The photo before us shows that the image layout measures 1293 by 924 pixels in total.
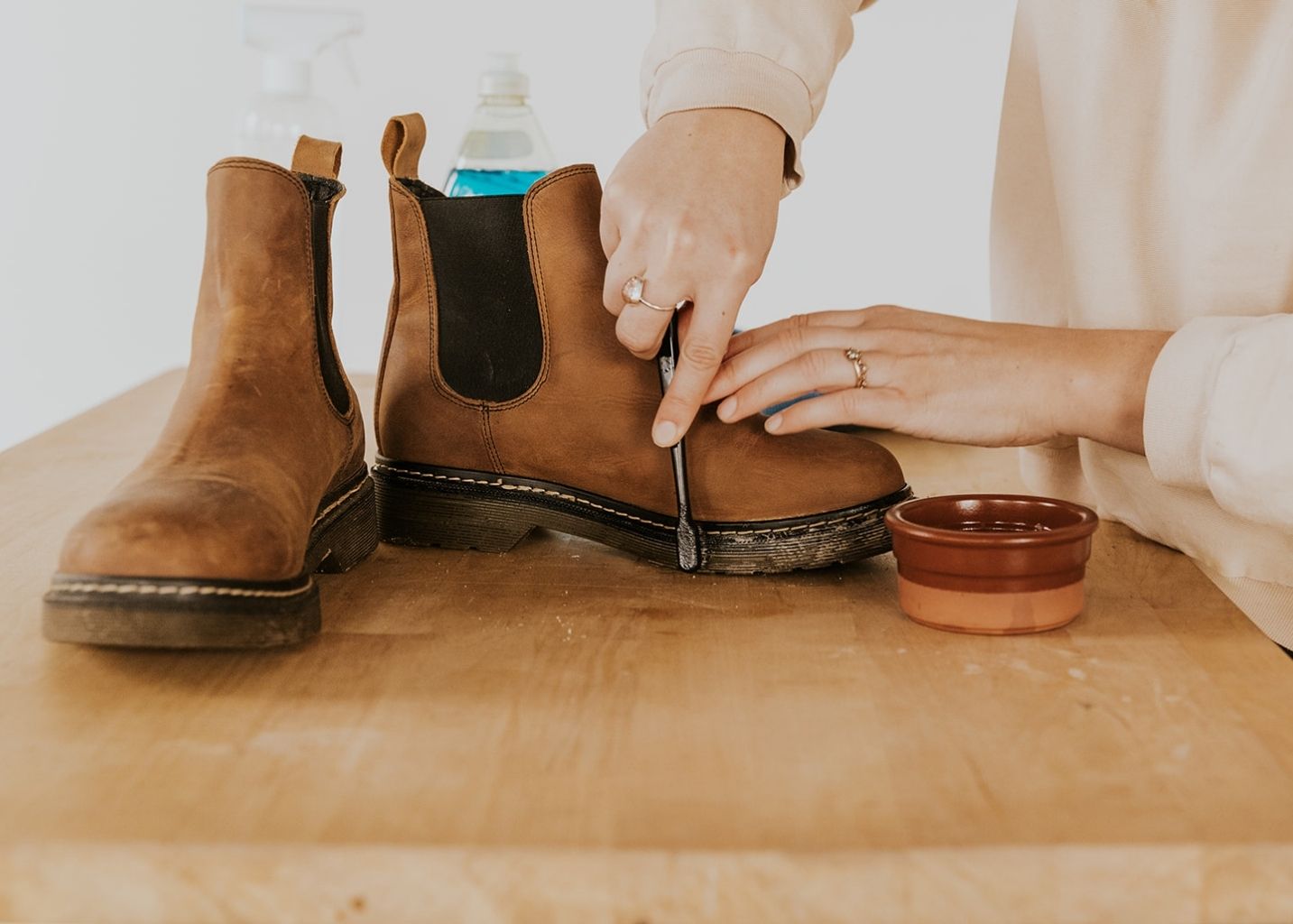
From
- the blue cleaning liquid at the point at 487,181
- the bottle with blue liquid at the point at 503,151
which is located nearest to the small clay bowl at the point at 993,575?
the blue cleaning liquid at the point at 487,181

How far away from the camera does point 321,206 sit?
0.94 meters

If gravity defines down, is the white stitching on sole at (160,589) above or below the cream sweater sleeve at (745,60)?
below

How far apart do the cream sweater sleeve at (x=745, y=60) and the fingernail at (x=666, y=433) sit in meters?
0.22

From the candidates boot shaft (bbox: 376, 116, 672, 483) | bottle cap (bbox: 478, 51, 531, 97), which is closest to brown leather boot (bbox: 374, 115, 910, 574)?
boot shaft (bbox: 376, 116, 672, 483)

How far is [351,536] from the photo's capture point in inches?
36.2

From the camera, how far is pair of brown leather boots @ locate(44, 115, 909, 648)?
86 cm

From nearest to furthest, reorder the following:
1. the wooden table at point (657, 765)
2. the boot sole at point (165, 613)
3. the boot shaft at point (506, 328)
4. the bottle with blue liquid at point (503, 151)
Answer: the wooden table at point (657, 765), the boot sole at point (165, 613), the boot shaft at point (506, 328), the bottle with blue liquid at point (503, 151)

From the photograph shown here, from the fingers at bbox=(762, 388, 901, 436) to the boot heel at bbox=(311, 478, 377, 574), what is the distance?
0.31m

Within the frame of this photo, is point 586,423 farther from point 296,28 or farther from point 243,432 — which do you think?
point 296,28

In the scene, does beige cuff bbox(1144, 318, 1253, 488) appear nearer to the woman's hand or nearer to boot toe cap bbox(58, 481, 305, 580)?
the woman's hand

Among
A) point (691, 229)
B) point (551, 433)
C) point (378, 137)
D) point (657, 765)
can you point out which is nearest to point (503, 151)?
point (378, 137)

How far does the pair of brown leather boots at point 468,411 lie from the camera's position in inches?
34.0

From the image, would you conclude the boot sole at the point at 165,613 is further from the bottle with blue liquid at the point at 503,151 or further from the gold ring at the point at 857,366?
the bottle with blue liquid at the point at 503,151

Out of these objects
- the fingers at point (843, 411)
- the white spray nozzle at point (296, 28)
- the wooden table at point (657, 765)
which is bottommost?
the wooden table at point (657, 765)
